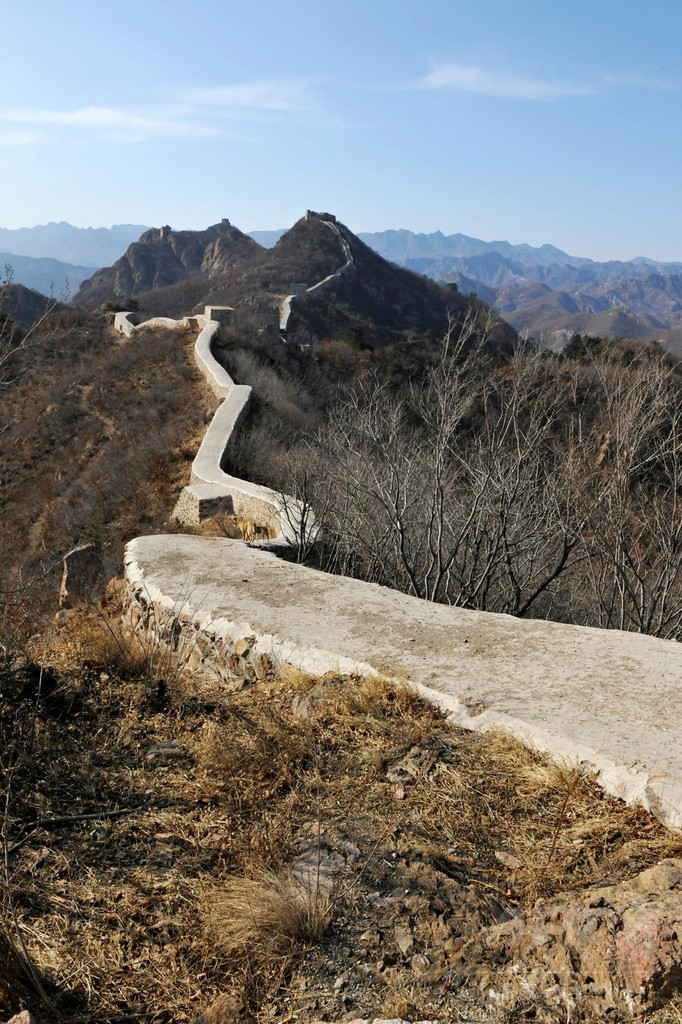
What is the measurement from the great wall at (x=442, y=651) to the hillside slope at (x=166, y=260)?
3122 inches

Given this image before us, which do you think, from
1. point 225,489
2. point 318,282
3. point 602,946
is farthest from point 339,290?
point 602,946

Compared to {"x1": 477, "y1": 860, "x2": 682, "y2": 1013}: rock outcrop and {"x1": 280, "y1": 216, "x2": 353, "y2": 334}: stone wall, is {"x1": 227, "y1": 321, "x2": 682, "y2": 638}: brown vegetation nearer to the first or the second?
{"x1": 477, "y1": 860, "x2": 682, "y2": 1013}: rock outcrop

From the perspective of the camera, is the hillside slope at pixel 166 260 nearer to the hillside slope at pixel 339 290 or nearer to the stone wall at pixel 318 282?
the stone wall at pixel 318 282

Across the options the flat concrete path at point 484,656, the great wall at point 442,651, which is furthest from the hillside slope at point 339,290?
the flat concrete path at point 484,656

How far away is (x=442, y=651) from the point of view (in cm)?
461

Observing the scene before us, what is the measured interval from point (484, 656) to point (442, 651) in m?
0.27

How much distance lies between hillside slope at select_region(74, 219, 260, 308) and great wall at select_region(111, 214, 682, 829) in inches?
3122

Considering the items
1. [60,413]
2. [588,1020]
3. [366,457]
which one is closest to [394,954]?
[588,1020]

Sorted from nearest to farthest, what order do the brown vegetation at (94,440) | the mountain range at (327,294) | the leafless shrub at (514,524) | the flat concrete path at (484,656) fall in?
the flat concrete path at (484,656), the leafless shrub at (514,524), the brown vegetation at (94,440), the mountain range at (327,294)

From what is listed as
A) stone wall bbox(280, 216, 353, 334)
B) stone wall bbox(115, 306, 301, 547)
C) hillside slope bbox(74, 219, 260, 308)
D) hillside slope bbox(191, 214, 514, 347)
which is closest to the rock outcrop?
stone wall bbox(115, 306, 301, 547)

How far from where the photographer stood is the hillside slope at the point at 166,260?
3270 inches

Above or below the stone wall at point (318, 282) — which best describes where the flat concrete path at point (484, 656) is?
below

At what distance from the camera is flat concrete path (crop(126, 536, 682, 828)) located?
3.41 m

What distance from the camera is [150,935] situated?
8.21 ft
